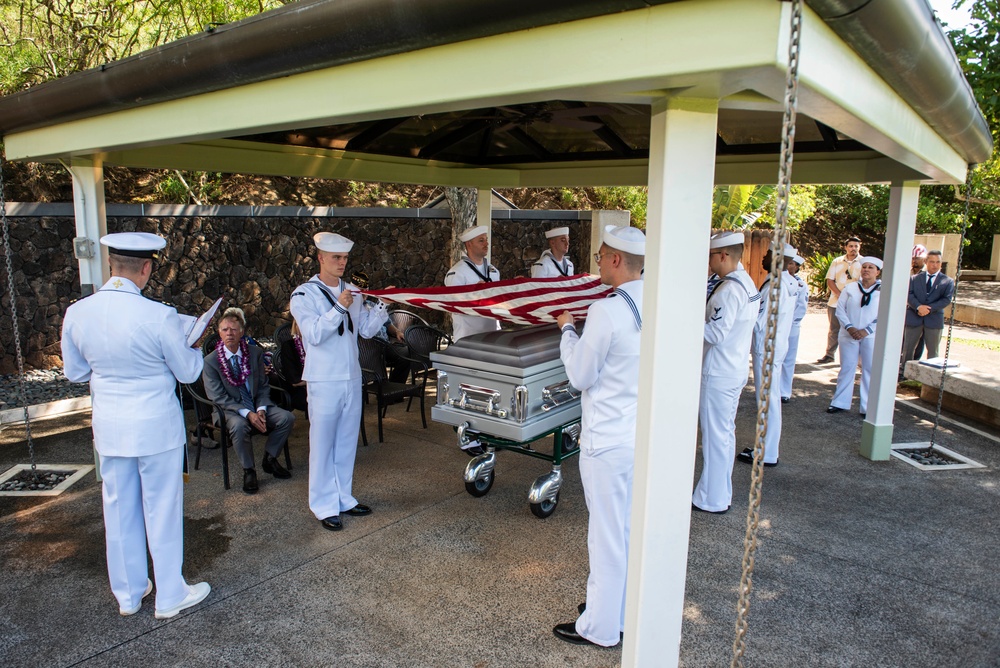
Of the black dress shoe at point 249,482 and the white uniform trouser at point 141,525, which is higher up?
the white uniform trouser at point 141,525

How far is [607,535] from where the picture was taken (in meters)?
3.09

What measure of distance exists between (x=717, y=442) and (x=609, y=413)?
1.90 meters

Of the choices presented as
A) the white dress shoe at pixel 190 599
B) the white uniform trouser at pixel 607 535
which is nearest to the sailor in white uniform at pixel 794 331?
the white uniform trouser at pixel 607 535

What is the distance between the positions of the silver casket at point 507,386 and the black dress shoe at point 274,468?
1.42m

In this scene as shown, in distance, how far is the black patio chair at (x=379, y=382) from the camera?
5.83 meters

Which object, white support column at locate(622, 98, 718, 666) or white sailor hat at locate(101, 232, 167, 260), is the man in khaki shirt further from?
white sailor hat at locate(101, 232, 167, 260)

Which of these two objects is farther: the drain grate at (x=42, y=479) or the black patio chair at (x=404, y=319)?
the black patio chair at (x=404, y=319)

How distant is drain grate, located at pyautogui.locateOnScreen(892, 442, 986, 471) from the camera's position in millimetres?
5656

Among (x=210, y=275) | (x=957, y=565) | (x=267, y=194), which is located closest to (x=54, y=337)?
(x=210, y=275)

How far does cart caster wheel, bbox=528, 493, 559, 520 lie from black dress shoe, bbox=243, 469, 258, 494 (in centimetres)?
199

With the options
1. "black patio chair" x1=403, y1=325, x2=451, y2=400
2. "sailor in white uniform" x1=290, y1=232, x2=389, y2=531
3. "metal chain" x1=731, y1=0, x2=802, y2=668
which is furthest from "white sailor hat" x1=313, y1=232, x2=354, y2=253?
"metal chain" x1=731, y1=0, x2=802, y2=668

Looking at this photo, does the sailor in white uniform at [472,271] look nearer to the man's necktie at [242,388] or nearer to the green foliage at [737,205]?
the man's necktie at [242,388]

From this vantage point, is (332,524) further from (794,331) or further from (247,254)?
(247,254)

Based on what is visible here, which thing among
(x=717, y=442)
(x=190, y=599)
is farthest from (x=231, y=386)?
(x=717, y=442)
